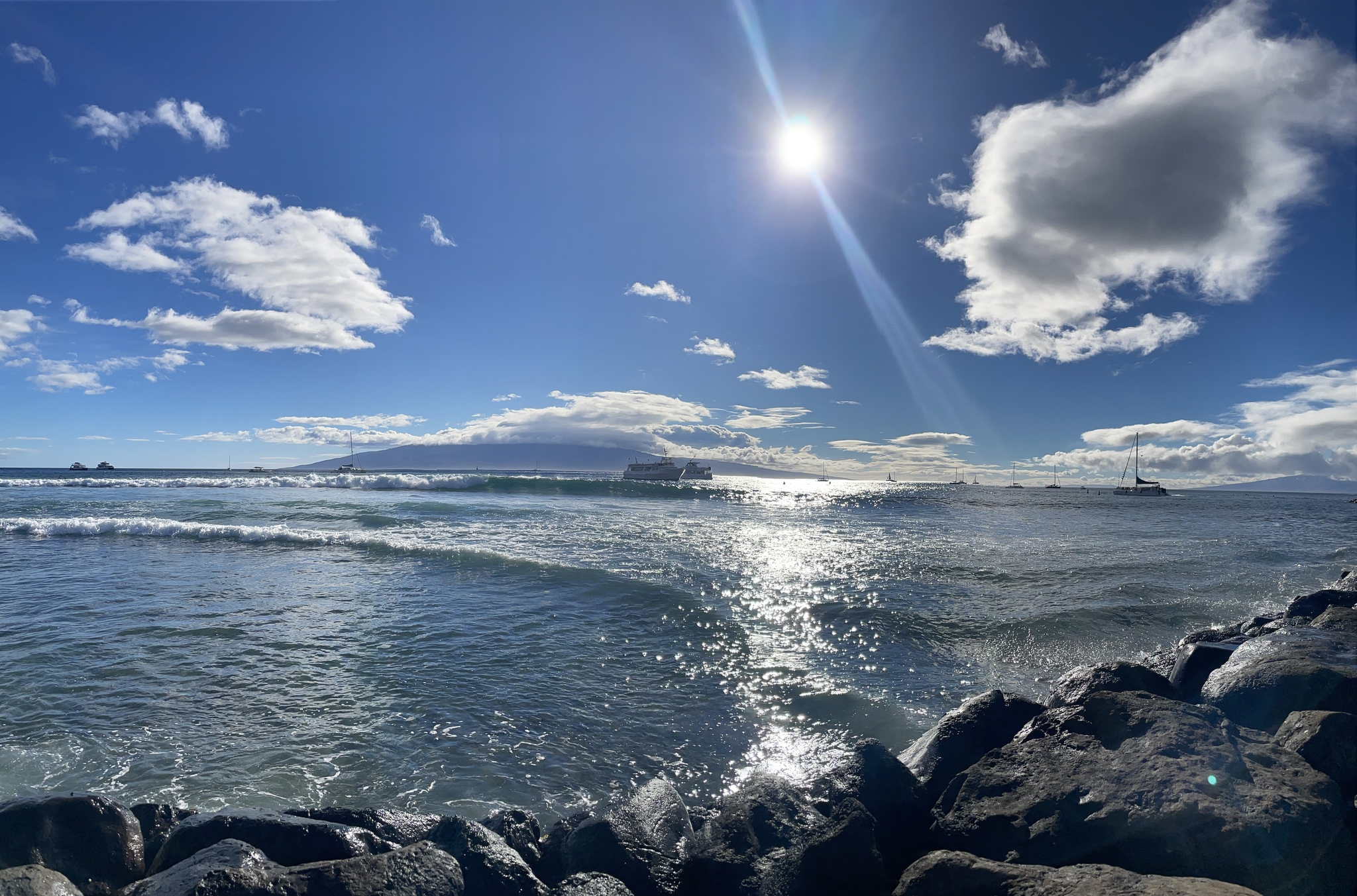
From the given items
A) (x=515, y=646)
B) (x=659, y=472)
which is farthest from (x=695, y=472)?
(x=515, y=646)

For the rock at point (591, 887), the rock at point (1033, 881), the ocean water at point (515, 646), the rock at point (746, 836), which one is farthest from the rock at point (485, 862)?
the rock at point (1033, 881)

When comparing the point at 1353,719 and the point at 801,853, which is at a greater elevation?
the point at 1353,719

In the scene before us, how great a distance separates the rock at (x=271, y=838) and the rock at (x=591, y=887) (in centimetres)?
143

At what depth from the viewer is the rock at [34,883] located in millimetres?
3230

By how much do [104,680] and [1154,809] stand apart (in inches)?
455

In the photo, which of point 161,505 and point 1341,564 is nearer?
point 1341,564

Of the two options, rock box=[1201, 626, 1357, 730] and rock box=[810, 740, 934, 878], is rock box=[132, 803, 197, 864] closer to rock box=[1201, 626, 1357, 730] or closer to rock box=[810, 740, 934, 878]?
rock box=[810, 740, 934, 878]

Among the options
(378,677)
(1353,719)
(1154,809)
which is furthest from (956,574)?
(378,677)

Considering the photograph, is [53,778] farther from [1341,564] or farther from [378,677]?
[1341,564]

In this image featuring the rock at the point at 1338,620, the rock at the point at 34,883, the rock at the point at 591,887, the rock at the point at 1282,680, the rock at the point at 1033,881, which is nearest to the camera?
the rock at the point at 1033,881

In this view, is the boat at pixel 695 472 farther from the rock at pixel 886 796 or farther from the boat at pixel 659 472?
the rock at pixel 886 796

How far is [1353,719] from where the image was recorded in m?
4.38

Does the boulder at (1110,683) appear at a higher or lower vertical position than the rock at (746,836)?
higher

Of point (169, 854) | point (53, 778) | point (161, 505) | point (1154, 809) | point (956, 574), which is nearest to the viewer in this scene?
point (1154, 809)
